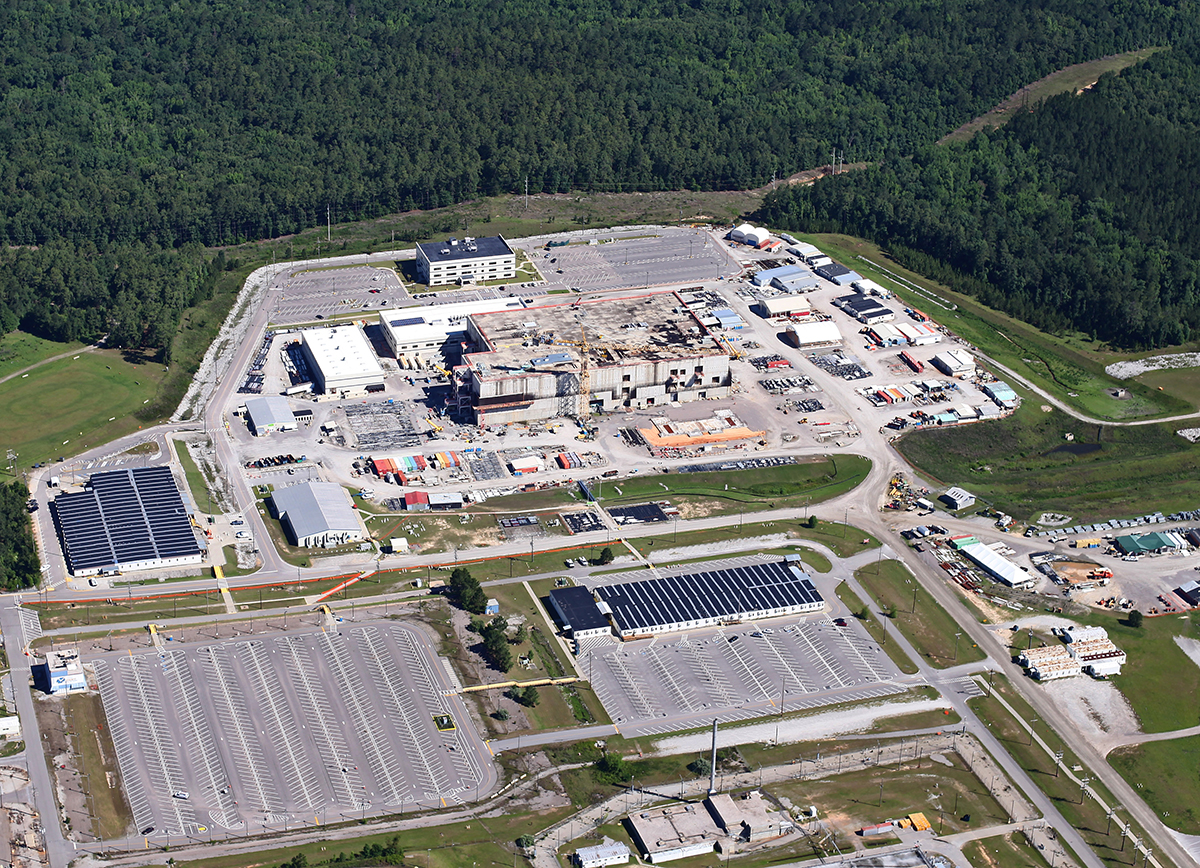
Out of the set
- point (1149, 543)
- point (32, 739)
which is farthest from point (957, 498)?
point (32, 739)

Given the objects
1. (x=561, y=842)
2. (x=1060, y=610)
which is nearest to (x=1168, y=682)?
(x=1060, y=610)

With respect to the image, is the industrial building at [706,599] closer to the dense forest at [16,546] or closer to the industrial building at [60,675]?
the industrial building at [60,675]

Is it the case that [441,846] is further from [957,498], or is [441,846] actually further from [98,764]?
[957,498]

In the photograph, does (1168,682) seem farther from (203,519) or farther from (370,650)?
(203,519)

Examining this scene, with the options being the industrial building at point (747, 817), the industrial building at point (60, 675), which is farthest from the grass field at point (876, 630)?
the industrial building at point (60, 675)

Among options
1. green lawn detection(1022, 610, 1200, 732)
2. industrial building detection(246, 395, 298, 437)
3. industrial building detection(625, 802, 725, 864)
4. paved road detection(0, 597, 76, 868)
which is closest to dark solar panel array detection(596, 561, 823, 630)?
industrial building detection(625, 802, 725, 864)
